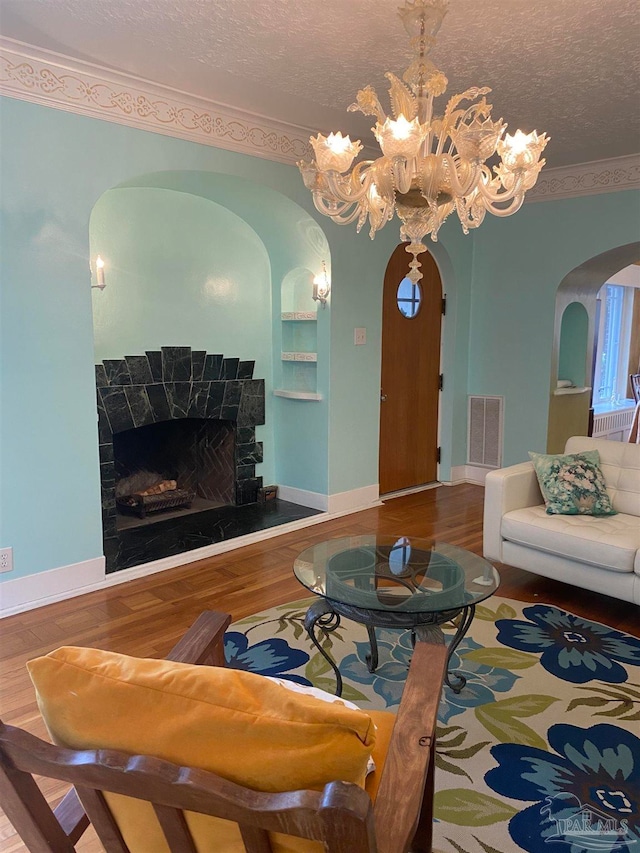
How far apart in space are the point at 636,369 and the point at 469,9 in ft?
23.2

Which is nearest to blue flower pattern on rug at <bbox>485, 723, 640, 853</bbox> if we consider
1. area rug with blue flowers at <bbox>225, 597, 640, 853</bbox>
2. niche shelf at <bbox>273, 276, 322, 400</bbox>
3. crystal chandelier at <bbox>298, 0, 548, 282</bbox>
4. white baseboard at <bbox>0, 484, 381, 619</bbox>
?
area rug with blue flowers at <bbox>225, 597, 640, 853</bbox>

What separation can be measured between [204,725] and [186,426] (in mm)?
4235

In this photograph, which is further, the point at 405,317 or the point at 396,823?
the point at 405,317

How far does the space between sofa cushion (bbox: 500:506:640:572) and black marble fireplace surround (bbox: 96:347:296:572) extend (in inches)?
72.0

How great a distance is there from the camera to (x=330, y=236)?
4.50 m

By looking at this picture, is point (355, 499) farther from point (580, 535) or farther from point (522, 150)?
point (522, 150)

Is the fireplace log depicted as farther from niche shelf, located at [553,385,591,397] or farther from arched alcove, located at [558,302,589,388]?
arched alcove, located at [558,302,589,388]

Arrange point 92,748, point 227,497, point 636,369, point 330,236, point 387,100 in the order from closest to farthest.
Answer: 1. point 92,748
2. point 387,100
3. point 330,236
4. point 227,497
5. point 636,369

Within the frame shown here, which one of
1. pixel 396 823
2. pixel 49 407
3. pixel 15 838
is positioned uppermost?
pixel 49 407

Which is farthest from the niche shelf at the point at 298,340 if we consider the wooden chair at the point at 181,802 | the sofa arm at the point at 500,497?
the wooden chair at the point at 181,802

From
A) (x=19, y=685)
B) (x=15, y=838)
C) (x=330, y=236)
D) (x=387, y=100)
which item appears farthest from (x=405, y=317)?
(x=15, y=838)

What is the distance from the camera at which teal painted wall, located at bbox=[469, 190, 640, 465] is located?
5.10m

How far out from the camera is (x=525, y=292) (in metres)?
5.50

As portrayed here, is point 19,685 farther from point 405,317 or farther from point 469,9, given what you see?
point 405,317
